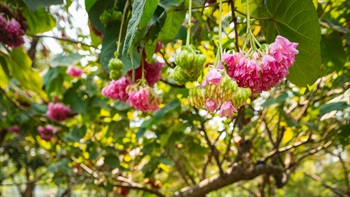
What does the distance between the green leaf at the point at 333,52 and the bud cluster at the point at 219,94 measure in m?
0.74

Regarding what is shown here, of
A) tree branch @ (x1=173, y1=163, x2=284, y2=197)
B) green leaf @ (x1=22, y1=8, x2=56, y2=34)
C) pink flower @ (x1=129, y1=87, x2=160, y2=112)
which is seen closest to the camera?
pink flower @ (x1=129, y1=87, x2=160, y2=112)

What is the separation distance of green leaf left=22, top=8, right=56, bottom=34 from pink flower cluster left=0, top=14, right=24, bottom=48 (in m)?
0.08

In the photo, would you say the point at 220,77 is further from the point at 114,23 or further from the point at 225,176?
the point at 225,176

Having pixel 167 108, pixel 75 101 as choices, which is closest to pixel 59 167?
pixel 75 101

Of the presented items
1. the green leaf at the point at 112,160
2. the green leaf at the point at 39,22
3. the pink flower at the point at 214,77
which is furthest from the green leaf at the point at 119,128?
the pink flower at the point at 214,77

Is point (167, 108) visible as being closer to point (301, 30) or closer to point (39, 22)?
point (39, 22)

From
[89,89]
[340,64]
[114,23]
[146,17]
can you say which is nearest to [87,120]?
[89,89]

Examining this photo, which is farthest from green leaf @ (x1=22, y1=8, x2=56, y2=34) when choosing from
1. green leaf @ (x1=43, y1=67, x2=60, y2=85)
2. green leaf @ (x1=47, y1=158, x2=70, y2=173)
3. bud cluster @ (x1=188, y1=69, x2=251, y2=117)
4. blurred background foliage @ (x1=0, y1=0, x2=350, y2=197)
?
green leaf @ (x1=47, y1=158, x2=70, y2=173)

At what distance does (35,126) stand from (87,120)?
33.4 inches

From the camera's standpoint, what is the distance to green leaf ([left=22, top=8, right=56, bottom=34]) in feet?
4.38

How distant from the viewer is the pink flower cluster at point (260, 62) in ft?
1.85

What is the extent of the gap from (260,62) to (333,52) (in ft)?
2.45

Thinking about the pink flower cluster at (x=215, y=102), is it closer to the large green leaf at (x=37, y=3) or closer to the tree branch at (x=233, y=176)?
the large green leaf at (x=37, y=3)

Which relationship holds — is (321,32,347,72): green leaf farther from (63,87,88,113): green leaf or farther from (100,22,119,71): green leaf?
(63,87,88,113): green leaf
